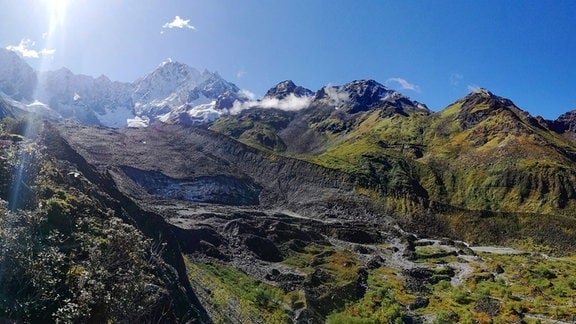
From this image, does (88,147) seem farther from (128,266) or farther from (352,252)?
(128,266)

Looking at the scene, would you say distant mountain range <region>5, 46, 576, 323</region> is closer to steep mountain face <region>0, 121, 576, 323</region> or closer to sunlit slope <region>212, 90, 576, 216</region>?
steep mountain face <region>0, 121, 576, 323</region>

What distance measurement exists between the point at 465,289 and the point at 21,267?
211ft

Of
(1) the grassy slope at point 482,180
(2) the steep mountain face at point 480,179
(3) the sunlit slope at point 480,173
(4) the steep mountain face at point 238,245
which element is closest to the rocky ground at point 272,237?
(4) the steep mountain face at point 238,245

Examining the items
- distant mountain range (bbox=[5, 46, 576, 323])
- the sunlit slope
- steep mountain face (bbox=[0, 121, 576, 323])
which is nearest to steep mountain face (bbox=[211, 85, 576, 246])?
the sunlit slope

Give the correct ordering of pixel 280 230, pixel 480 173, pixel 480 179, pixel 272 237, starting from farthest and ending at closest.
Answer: pixel 480 173, pixel 480 179, pixel 280 230, pixel 272 237

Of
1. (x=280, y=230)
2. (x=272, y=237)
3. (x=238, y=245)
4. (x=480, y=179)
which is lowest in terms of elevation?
Answer: (x=238, y=245)

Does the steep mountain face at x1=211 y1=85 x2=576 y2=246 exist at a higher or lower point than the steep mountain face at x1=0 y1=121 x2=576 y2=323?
higher

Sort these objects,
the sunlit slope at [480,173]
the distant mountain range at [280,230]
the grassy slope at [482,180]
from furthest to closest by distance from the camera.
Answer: the sunlit slope at [480,173] < the grassy slope at [482,180] < the distant mountain range at [280,230]

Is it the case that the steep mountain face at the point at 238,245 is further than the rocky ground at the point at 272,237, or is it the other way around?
the rocky ground at the point at 272,237

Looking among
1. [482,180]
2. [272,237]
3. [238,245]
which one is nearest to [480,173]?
[482,180]

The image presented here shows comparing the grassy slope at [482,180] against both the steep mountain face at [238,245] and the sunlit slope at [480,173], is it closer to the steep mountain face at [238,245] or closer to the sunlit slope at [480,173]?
the sunlit slope at [480,173]

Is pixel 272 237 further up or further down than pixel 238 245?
further up

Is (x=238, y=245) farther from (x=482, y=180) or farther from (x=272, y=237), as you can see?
(x=482, y=180)

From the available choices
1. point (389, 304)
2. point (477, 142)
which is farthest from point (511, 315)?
point (477, 142)
